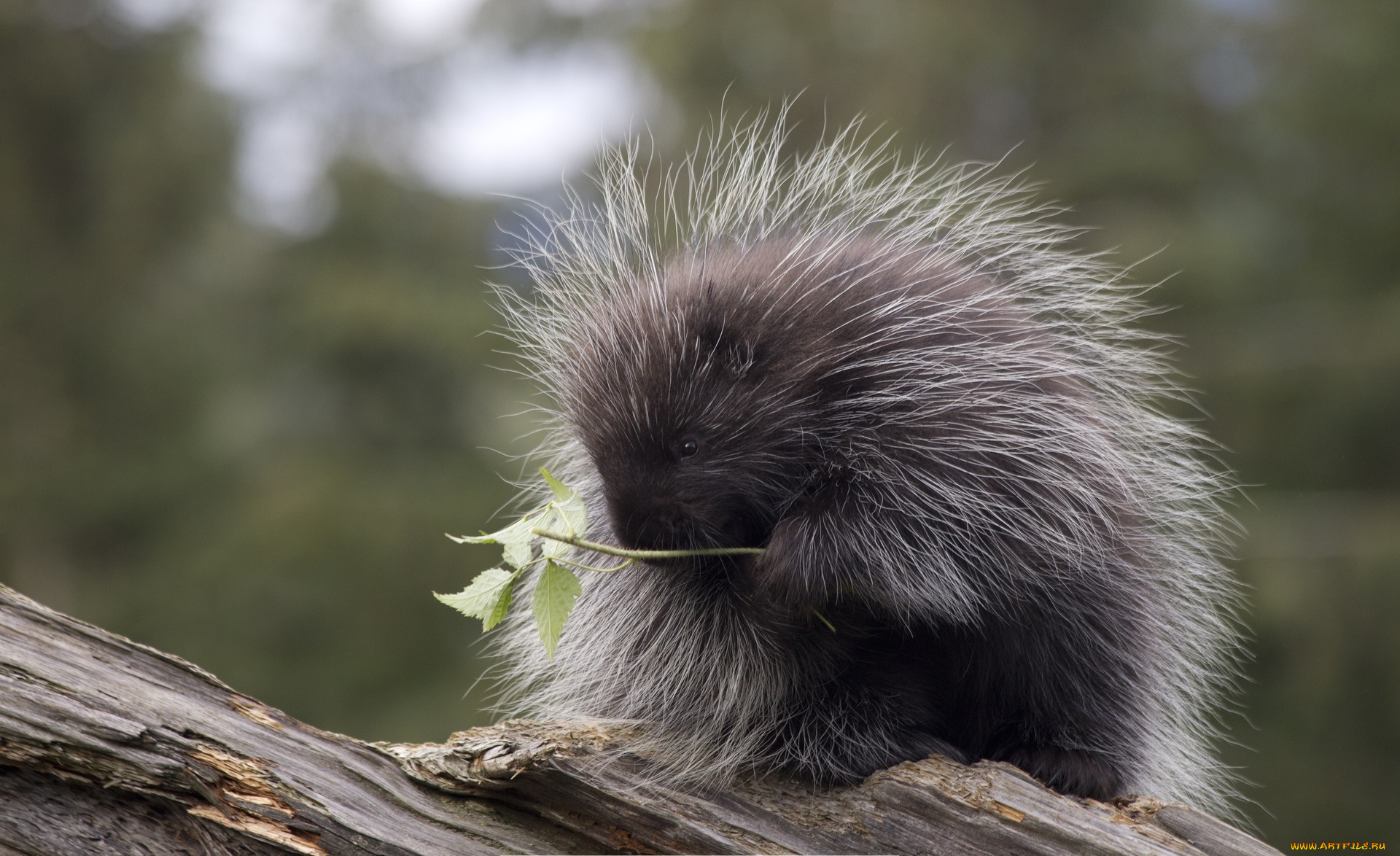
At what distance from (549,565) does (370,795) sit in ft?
2.00

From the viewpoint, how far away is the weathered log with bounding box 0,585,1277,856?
223cm

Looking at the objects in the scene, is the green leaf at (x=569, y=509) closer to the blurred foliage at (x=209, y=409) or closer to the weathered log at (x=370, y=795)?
the weathered log at (x=370, y=795)

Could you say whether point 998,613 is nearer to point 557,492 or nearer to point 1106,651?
point 1106,651

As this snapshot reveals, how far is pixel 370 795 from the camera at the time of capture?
2.37 m

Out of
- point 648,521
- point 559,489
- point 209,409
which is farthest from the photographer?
point 209,409

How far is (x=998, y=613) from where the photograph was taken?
2414 millimetres

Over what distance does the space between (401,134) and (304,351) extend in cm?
289

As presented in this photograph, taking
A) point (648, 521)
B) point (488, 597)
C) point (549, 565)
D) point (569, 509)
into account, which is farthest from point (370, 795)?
point (648, 521)

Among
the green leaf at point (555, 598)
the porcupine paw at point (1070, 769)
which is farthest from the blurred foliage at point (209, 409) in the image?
the porcupine paw at point (1070, 769)

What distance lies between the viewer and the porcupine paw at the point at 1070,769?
2465 millimetres

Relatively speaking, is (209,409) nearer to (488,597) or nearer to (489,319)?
(489,319)

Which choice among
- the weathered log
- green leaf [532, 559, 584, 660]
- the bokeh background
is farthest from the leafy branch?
the bokeh background

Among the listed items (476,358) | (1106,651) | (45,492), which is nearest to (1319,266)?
(476,358)

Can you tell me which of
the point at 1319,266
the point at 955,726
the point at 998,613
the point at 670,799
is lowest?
the point at 670,799
